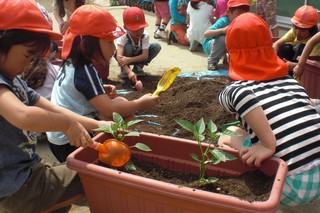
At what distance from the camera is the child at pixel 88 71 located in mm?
1762

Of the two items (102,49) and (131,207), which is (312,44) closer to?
(102,49)

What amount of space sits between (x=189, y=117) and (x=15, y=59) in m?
1.51

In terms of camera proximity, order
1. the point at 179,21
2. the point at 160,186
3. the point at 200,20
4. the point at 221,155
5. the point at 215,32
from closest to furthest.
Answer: the point at 160,186
the point at 221,155
the point at 215,32
the point at 200,20
the point at 179,21

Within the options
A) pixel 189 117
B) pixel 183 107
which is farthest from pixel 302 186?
pixel 183 107

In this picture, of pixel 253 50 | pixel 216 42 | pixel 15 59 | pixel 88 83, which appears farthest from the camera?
pixel 216 42

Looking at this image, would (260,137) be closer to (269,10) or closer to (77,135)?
(77,135)

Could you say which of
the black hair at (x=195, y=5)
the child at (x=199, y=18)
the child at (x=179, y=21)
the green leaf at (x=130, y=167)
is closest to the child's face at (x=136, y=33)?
the child at (x=199, y=18)

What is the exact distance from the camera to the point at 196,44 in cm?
477

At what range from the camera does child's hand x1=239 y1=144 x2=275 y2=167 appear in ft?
4.21

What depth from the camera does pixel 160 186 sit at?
3.67ft

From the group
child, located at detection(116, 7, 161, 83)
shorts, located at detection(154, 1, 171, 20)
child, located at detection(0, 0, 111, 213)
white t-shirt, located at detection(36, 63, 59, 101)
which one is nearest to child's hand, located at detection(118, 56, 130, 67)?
child, located at detection(116, 7, 161, 83)

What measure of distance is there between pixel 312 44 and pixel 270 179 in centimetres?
154

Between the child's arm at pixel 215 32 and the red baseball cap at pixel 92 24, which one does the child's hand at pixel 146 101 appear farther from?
the child's arm at pixel 215 32

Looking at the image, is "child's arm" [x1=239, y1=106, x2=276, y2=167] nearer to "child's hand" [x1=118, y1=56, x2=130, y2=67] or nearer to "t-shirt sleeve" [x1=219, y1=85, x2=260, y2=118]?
"t-shirt sleeve" [x1=219, y1=85, x2=260, y2=118]
